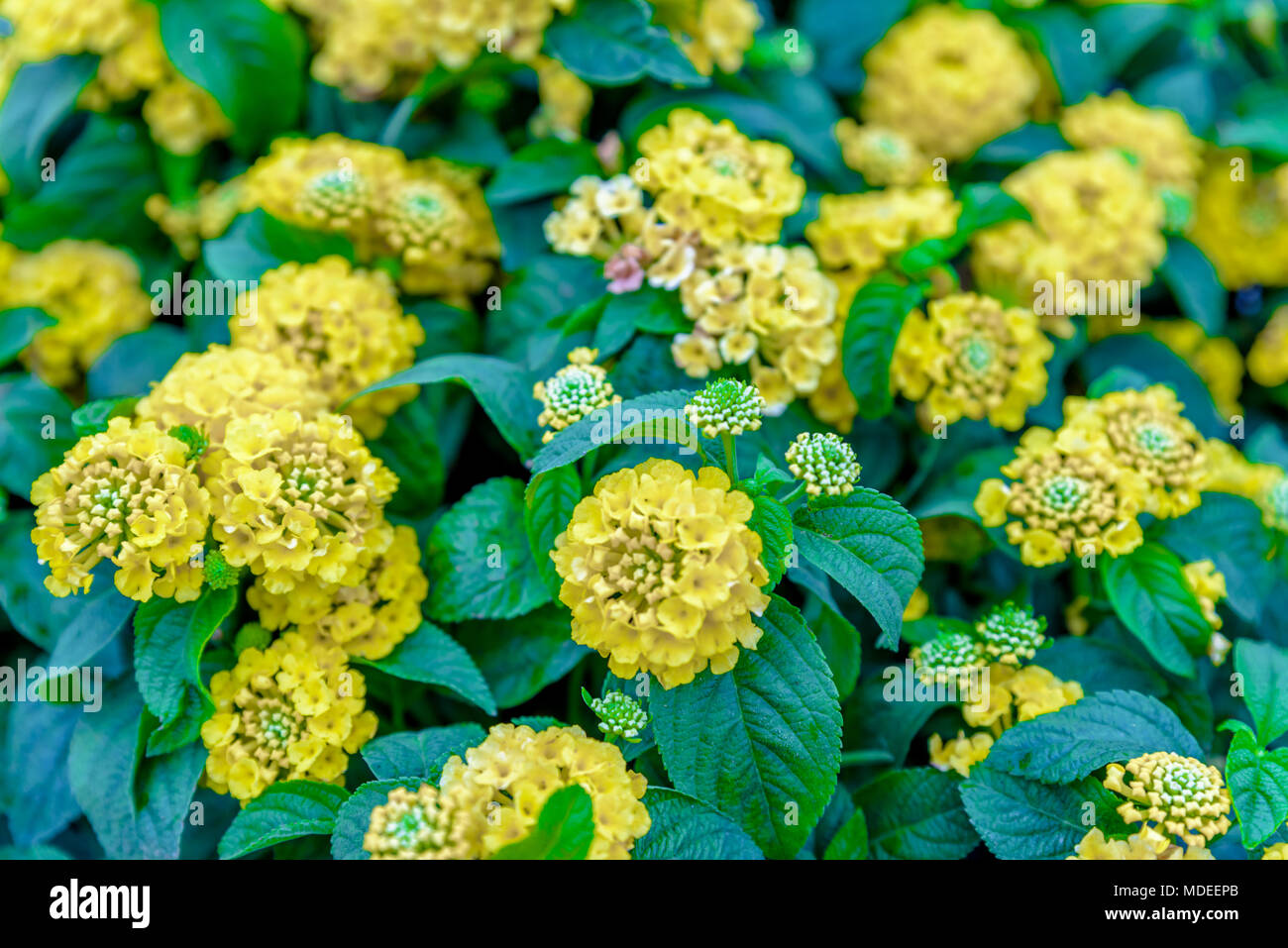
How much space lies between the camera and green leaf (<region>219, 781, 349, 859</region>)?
132 cm

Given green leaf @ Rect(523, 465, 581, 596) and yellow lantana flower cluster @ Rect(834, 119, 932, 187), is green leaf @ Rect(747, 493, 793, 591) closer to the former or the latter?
green leaf @ Rect(523, 465, 581, 596)

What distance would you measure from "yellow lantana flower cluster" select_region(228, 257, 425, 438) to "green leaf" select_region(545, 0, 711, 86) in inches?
22.2

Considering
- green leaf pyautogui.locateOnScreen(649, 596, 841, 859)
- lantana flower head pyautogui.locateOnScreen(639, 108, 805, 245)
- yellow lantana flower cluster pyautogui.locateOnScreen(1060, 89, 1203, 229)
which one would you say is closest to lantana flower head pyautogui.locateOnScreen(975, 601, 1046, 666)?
green leaf pyautogui.locateOnScreen(649, 596, 841, 859)

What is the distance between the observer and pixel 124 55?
1980 mm

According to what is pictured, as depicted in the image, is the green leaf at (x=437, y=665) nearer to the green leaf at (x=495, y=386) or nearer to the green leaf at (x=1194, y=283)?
the green leaf at (x=495, y=386)

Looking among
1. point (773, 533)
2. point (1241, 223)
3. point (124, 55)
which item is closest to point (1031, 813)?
point (773, 533)

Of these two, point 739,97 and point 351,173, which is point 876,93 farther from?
point 351,173

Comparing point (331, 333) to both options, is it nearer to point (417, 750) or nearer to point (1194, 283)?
point (417, 750)

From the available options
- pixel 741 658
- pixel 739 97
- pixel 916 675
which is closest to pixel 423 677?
pixel 741 658

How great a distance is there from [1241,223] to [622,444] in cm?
172
